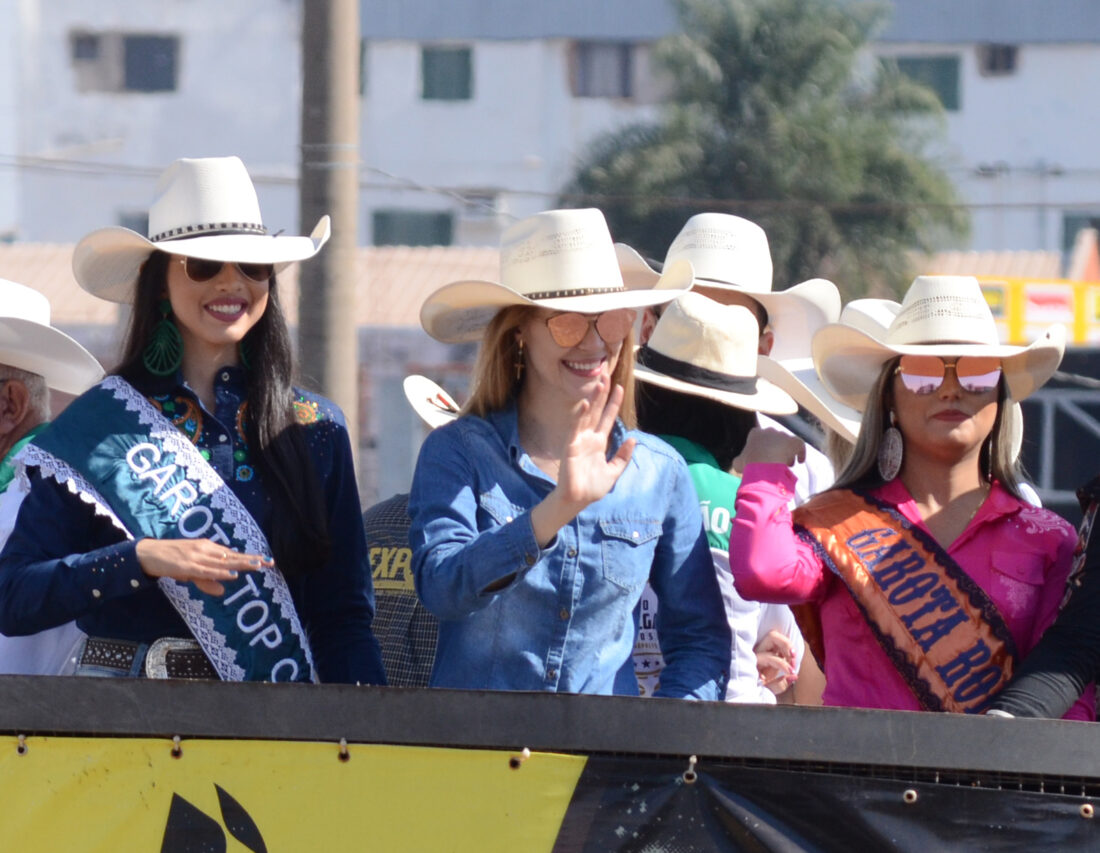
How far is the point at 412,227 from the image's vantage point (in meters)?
39.7

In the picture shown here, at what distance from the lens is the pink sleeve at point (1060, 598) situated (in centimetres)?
289

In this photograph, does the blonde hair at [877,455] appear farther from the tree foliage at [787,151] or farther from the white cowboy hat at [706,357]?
the tree foliage at [787,151]

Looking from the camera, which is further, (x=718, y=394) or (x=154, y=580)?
(x=718, y=394)

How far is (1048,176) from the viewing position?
129ft

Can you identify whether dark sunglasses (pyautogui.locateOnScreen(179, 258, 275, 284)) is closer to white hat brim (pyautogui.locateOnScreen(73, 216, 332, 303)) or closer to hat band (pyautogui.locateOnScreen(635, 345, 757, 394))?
white hat brim (pyautogui.locateOnScreen(73, 216, 332, 303))

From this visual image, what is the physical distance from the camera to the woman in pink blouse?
2.90m

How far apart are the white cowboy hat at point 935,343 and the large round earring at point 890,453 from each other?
16 cm

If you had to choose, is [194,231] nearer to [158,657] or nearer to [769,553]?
[158,657]

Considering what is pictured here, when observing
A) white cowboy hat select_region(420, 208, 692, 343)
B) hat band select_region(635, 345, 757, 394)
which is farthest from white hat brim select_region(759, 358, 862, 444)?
white cowboy hat select_region(420, 208, 692, 343)

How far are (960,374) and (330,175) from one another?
13.9 feet

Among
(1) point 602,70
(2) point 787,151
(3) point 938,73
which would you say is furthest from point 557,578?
(3) point 938,73

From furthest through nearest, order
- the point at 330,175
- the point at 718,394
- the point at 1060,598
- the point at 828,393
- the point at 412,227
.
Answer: the point at 412,227 → the point at 330,175 → the point at 828,393 → the point at 718,394 → the point at 1060,598

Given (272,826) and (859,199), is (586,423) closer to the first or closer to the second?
(272,826)

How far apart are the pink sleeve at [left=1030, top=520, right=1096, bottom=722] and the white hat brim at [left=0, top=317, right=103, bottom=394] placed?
2136 mm
